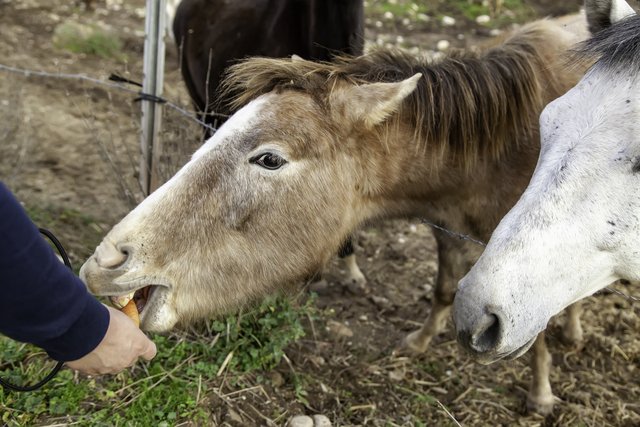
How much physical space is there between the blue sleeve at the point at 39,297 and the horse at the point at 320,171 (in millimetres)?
520

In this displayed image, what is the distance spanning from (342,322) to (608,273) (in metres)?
2.16

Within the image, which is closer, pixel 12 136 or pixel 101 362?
pixel 101 362

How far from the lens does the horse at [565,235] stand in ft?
5.81

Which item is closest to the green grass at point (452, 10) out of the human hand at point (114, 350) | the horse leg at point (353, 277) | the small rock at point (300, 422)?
the horse leg at point (353, 277)

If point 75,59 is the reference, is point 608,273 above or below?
above

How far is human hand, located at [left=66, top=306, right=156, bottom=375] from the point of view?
174 cm

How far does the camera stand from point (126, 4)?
10.2 m

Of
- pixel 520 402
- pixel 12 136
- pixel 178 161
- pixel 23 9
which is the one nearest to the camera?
pixel 520 402

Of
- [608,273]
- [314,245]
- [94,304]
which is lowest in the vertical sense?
[314,245]

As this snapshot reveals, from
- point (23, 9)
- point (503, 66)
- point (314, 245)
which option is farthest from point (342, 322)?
point (23, 9)

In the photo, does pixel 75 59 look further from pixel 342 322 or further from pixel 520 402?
pixel 520 402

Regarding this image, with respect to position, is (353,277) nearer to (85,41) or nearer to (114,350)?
(114,350)

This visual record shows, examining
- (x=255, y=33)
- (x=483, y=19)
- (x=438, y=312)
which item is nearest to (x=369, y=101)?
(x=438, y=312)

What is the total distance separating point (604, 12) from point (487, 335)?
1334mm
